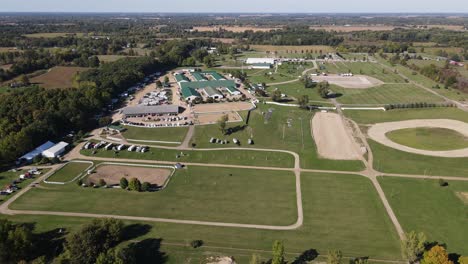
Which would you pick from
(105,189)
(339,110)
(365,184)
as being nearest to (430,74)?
(339,110)

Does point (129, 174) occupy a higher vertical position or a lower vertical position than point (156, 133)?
lower

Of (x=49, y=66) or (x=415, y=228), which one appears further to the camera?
(x=49, y=66)

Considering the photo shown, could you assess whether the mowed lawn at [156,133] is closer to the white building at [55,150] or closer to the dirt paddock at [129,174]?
the white building at [55,150]

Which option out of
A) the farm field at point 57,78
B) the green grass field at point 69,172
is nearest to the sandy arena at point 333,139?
the green grass field at point 69,172

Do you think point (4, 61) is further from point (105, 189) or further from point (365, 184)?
point (365, 184)

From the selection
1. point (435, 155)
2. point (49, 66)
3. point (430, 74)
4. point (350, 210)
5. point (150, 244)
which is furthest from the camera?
point (49, 66)

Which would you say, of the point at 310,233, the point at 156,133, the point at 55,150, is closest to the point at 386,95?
the point at 156,133

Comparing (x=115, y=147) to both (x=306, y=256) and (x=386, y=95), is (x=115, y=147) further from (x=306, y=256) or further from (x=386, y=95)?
(x=386, y=95)
